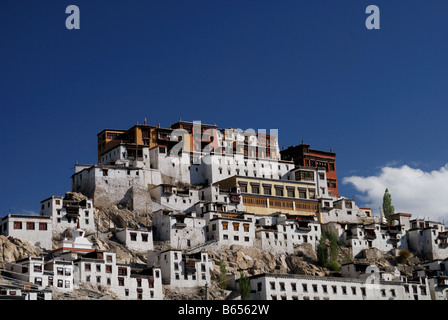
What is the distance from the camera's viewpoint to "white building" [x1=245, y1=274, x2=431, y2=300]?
71062 millimetres

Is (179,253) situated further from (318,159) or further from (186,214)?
(318,159)

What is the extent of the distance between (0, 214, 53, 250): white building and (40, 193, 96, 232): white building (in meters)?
2.22

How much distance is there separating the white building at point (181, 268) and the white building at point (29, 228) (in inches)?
417

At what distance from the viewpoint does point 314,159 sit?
366 feet

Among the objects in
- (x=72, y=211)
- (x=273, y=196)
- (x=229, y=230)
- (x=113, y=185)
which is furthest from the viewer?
(x=273, y=196)

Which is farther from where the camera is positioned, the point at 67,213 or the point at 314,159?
the point at 314,159

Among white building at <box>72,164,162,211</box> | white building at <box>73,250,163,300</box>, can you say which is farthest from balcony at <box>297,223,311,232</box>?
white building at <box>73,250,163,300</box>

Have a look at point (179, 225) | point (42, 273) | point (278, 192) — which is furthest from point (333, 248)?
point (42, 273)

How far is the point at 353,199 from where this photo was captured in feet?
333

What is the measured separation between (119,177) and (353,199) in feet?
109

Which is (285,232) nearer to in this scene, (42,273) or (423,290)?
(423,290)

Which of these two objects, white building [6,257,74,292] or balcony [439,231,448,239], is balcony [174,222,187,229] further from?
balcony [439,231,448,239]

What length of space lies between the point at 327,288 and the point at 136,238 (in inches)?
797

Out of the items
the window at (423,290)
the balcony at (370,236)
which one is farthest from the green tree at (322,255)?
the window at (423,290)
